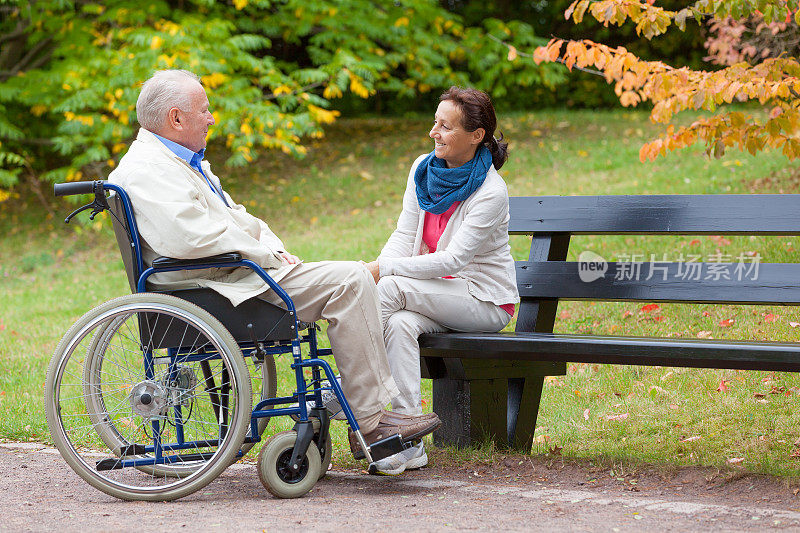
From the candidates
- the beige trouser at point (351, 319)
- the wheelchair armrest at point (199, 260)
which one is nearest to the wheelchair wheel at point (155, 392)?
the wheelchair armrest at point (199, 260)

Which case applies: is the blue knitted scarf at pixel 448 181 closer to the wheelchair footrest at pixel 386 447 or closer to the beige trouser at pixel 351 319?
the beige trouser at pixel 351 319

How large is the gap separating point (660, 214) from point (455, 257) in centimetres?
86

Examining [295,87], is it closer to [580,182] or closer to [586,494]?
[580,182]

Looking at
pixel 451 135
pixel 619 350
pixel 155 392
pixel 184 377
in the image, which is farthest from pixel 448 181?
pixel 155 392

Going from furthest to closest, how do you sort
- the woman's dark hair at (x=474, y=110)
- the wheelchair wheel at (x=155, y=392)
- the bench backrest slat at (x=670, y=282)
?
the woman's dark hair at (x=474, y=110) → the bench backrest slat at (x=670, y=282) → the wheelchair wheel at (x=155, y=392)

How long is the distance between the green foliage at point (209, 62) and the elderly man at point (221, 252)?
6667 mm

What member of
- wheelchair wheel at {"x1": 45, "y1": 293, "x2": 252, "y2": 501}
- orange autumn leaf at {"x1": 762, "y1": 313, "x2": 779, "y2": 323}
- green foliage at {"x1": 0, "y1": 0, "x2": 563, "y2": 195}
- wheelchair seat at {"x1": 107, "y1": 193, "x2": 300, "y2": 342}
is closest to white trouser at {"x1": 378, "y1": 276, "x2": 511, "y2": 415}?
wheelchair seat at {"x1": 107, "y1": 193, "x2": 300, "y2": 342}

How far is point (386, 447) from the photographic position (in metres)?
3.36

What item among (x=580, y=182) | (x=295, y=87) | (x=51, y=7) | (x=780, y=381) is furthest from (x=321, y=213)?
(x=780, y=381)

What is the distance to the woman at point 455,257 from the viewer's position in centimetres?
366

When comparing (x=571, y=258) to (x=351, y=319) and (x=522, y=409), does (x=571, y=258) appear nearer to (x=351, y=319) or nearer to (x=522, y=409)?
(x=522, y=409)

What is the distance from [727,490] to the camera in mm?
3383

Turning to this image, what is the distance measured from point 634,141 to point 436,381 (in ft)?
31.1

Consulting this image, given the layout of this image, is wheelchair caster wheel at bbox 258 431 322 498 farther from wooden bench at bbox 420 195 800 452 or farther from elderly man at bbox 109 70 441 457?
wooden bench at bbox 420 195 800 452
